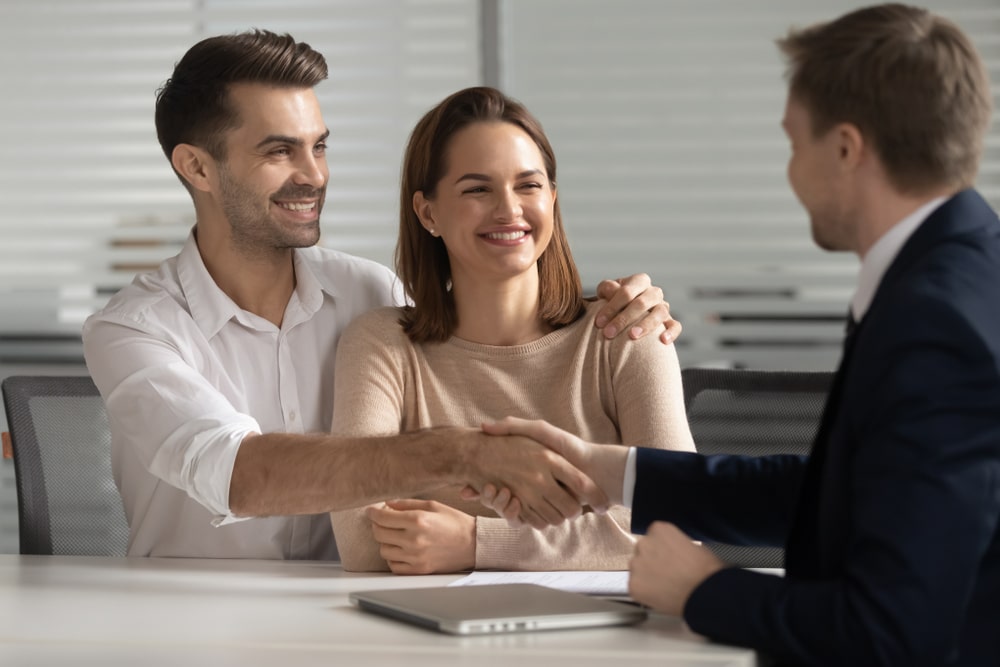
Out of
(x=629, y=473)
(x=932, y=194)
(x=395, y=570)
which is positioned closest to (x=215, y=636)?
(x=395, y=570)

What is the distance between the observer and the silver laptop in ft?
4.73

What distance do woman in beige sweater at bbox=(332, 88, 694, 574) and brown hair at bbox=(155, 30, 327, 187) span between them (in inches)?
13.2

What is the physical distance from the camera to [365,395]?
7.07 ft

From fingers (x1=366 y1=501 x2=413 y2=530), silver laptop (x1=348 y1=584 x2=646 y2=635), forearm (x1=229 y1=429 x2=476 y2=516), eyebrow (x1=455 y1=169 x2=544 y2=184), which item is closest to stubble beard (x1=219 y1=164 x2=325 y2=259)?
eyebrow (x1=455 y1=169 x2=544 y2=184)

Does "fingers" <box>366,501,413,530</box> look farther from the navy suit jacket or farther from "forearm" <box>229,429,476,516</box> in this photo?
the navy suit jacket

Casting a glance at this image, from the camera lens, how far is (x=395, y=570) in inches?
75.5

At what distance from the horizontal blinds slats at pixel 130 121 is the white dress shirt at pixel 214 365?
1.95 meters

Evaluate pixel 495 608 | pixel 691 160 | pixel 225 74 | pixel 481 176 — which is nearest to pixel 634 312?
pixel 481 176

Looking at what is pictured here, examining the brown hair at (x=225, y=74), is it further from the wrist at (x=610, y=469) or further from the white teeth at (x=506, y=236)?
the wrist at (x=610, y=469)

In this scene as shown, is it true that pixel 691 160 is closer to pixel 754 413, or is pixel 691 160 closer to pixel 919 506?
pixel 754 413

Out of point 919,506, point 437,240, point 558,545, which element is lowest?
point 558,545

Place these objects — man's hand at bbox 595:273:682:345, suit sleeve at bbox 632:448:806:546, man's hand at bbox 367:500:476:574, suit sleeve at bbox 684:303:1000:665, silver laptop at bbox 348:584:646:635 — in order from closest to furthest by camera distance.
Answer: suit sleeve at bbox 684:303:1000:665
silver laptop at bbox 348:584:646:635
suit sleeve at bbox 632:448:806:546
man's hand at bbox 367:500:476:574
man's hand at bbox 595:273:682:345

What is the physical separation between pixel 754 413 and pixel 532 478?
680mm

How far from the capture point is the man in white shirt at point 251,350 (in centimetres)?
191
